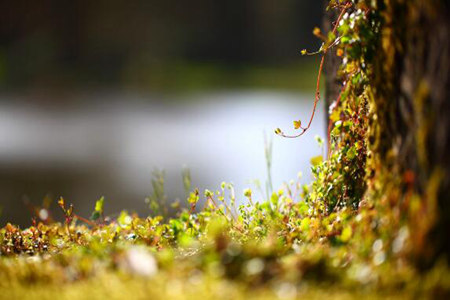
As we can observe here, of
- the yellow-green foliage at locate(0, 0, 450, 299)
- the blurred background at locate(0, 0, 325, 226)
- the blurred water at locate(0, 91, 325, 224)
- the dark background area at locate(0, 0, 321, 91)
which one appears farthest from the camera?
the dark background area at locate(0, 0, 321, 91)

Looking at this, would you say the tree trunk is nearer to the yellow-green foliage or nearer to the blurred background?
the yellow-green foliage

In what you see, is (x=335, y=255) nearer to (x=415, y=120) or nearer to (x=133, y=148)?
(x=415, y=120)

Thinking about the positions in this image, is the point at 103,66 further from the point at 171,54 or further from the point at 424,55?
the point at 424,55

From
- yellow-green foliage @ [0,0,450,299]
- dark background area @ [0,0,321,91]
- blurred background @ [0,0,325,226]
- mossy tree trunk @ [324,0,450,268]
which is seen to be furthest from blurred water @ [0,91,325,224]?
dark background area @ [0,0,321,91]

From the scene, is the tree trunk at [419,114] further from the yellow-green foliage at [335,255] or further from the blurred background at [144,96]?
the blurred background at [144,96]

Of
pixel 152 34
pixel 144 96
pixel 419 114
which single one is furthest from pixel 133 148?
pixel 152 34
